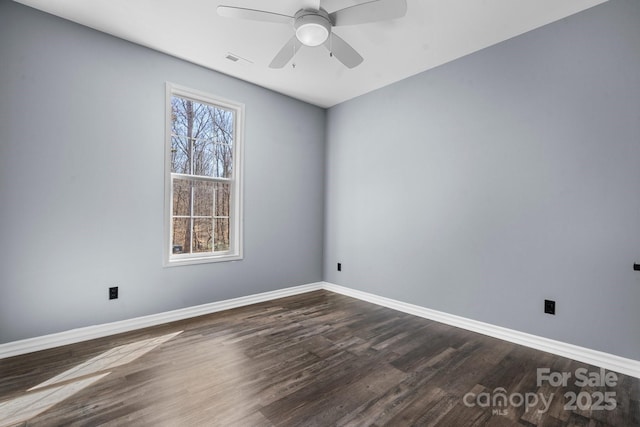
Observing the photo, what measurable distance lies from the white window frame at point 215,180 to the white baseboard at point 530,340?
198cm

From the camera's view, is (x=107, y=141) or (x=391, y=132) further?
(x=391, y=132)

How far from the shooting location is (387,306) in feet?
12.1

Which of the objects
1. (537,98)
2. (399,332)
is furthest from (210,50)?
(399,332)

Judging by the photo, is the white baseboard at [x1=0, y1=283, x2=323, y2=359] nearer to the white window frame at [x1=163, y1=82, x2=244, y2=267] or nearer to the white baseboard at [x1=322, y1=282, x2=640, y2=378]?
the white window frame at [x1=163, y1=82, x2=244, y2=267]

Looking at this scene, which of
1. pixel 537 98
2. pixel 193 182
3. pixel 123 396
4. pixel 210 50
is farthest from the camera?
pixel 193 182

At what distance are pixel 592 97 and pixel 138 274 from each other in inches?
168

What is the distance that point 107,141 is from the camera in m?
2.76

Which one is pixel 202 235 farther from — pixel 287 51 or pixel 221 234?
pixel 287 51

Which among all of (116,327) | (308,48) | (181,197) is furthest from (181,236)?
(308,48)

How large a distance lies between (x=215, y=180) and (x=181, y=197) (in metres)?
0.43

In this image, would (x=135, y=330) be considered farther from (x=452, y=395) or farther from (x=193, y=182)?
(x=452, y=395)

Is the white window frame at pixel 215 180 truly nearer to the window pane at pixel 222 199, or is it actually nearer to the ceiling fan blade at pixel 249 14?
the window pane at pixel 222 199

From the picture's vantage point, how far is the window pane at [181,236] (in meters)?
3.25

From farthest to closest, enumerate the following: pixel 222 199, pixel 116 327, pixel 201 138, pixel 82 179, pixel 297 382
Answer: pixel 222 199
pixel 201 138
pixel 116 327
pixel 82 179
pixel 297 382
